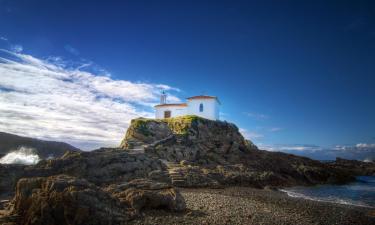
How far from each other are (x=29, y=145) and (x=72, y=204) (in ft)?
335

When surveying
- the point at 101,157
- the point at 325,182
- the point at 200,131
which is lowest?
the point at 325,182

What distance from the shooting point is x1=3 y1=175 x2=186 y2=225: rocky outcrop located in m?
11.3

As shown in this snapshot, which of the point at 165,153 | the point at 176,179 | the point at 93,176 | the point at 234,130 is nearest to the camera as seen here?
the point at 93,176

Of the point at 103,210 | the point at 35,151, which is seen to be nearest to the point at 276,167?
the point at 103,210

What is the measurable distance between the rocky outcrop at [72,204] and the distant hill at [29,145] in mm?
93388

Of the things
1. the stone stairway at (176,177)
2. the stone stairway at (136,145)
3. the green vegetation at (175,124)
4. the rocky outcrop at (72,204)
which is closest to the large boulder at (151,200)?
the rocky outcrop at (72,204)

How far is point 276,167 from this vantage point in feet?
132

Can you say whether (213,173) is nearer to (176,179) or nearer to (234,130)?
(176,179)

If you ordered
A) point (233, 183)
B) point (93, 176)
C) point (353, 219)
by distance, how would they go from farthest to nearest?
point (233, 183) → point (93, 176) → point (353, 219)

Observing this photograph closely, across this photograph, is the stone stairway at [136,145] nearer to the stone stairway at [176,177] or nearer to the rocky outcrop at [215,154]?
the rocky outcrop at [215,154]

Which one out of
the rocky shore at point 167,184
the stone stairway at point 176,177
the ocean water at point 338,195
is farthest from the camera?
the stone stairway at point 176,177

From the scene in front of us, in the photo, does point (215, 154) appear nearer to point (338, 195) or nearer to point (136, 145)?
point (136, 145)

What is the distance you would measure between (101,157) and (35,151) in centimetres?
8246

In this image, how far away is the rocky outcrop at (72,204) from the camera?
445 inches
